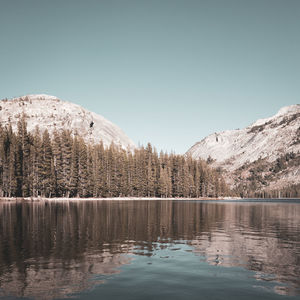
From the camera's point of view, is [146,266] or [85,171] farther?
[85,171]

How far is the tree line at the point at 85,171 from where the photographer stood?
4131 inches

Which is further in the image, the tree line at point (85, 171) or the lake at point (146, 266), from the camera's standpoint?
the tree line at point (85, 171)

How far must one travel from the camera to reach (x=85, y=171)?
126 m

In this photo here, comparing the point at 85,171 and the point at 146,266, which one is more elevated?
the point at 85,171

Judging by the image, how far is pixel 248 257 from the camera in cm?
1955

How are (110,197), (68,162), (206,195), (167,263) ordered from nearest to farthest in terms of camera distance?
(167,263) < (68,162) < (110,197) < (206,195)

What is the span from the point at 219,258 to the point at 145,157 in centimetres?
14466

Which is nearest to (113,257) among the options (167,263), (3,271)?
(167,263)

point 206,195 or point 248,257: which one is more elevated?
point 248,257

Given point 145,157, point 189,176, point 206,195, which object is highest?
point 145,157

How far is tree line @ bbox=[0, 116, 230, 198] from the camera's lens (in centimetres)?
10494

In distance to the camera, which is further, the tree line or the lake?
the tree line

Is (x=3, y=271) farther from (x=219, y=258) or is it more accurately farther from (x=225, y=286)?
(x=219, y=258)

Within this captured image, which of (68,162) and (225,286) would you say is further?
(68,162)
